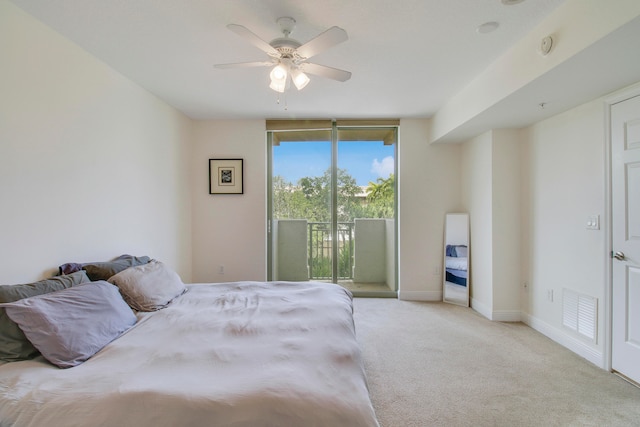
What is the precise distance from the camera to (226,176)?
4.19 meters

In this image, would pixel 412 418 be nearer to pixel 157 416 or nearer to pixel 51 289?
pixel 157 416

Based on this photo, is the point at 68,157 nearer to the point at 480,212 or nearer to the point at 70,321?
the point at 70,321

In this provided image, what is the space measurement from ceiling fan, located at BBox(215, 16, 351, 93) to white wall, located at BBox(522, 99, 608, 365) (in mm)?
2166

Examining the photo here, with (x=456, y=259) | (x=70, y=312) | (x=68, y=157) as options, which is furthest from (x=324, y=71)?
(x=456, y=259)

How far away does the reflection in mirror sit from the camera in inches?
155

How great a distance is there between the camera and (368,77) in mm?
2799

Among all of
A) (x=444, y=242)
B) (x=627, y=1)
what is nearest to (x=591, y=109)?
(x=627, y=1)

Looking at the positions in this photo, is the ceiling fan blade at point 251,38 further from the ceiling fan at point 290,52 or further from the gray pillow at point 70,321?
the gray pillow at point 70,321

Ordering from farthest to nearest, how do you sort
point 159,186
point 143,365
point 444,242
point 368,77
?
point 444,242 < point 159,186 < point 368,77 < point 143,365

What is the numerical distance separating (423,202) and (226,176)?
2827 mm

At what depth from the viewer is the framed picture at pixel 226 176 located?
419 centimetres

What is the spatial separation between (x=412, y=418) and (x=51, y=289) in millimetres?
2321

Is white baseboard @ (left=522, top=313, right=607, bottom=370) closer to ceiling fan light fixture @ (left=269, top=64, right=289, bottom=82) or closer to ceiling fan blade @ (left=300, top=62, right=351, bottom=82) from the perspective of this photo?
ceiling fan blade @ (left=300, top=62, right=351, bottom=82)

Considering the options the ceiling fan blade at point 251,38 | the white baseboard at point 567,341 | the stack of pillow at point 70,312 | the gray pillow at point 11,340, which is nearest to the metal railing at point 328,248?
the white baseboard at point 567,341
